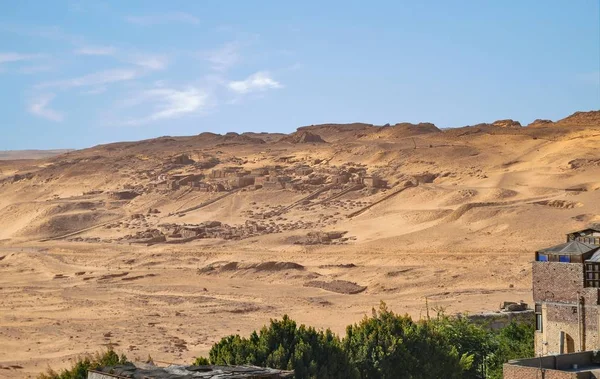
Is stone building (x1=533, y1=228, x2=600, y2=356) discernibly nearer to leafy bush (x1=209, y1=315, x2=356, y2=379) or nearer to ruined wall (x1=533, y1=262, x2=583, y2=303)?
ruined wall (x1=533, y1=262, x2=583, y2=303)

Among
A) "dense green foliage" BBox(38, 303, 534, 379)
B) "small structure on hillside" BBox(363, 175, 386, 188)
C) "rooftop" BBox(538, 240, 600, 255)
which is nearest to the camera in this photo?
"dense green foliage" BBox(38, 303, 534, 379)

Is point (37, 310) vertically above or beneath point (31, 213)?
beneath

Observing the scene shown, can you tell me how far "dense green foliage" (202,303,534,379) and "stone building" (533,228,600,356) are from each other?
1599mm

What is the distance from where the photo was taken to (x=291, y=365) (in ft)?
48.5

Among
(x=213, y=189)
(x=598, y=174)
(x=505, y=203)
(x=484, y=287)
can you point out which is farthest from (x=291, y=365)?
(x=213, y=189)

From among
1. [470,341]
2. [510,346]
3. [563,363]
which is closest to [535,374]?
[563,363]

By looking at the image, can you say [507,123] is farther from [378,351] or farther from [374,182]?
[378,351]

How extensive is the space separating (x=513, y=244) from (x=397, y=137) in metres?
37.6

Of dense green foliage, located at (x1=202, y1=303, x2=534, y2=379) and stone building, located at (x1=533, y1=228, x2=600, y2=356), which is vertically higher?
stone building, located at (x1=533, y1=228, x2=600, y2=356)

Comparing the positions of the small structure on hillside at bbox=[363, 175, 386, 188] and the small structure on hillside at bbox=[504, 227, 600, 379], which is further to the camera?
the small structure on hillside at bbox=[363, 175, 386, 188]

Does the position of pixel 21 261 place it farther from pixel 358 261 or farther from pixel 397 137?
pixel 397 137

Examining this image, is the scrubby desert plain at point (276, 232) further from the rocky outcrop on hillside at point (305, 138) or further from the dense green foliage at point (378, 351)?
the dense green foliage at point (378, 351)

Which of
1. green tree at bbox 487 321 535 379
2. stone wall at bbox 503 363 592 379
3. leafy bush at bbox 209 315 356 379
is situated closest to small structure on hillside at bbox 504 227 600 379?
green tree at bbox 487 321 535 379

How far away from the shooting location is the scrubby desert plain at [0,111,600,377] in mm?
28984
